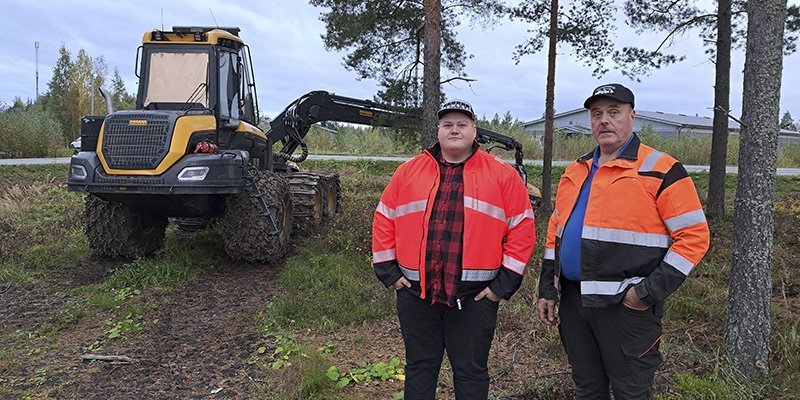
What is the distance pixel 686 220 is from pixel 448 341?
1.23 metres

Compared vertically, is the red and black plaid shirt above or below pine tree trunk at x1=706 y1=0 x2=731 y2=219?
below

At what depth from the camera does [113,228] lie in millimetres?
6855

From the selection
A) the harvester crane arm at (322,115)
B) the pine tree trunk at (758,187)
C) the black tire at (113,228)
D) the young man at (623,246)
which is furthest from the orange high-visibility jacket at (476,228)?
the harvester crane arm at (322,115)

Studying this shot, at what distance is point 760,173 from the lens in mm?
3457

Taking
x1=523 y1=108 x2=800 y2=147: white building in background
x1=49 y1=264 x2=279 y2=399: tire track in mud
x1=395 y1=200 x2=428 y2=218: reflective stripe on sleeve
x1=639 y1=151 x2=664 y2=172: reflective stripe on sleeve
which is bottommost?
x1=49 y1=264 x2=279 y2=399: tire track in mud

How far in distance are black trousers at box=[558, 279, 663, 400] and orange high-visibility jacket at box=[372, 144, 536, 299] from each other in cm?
31

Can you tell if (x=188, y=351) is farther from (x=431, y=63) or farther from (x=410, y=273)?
(x=431, y=63)

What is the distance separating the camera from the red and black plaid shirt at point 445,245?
2.74m

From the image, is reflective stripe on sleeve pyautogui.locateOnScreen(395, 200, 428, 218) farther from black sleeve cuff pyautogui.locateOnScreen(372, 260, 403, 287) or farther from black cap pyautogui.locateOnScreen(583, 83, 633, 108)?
→ black cap pyautogui.locateOnScreen(583, 83, 633, 108)

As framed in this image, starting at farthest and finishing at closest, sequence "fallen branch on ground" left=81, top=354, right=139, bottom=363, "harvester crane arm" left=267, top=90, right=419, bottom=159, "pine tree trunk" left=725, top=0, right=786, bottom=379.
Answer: "harvester crane arm" left=267, top=90, right=419, bottom=159, "fallen branch on ground" left=81, top=354, right=139, bottom=363, "pine tree trunk" left=725, top=0, right=786, bottom=379

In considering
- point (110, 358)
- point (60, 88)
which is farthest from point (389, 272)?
point (60, 88)

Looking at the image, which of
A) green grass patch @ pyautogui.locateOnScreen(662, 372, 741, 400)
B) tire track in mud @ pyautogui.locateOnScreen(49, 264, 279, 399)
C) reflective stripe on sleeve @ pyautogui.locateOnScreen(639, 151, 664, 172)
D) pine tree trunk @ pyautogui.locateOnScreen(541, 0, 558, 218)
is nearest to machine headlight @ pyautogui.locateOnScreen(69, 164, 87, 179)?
tire track in mud @ pyautogui.locateOnScreen(49, 264, 279, 399)

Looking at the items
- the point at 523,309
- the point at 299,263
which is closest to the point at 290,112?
the point at 299,263

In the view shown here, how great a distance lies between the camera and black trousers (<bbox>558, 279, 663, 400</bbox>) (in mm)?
2463
